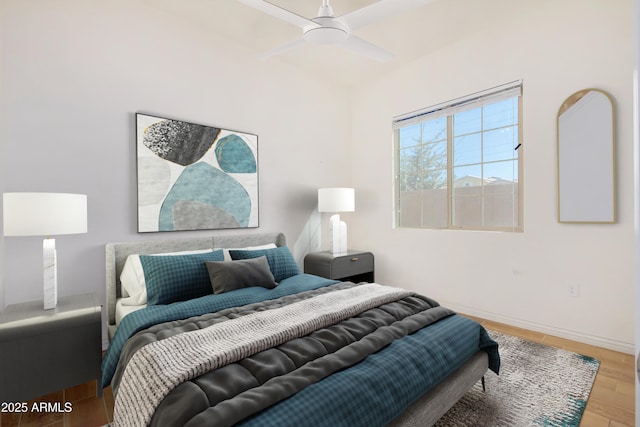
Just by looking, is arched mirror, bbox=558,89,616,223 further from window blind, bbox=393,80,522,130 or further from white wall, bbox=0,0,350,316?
white wall, bbox=0,0,350,316

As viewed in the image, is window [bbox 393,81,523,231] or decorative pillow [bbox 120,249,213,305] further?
window [bbox 393,81,523,231]

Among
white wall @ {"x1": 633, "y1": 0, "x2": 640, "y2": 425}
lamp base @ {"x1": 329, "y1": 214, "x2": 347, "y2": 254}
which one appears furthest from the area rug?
lamp base @ {"x1": 329, "y1": 214, "x2": 347, "y2": 254}

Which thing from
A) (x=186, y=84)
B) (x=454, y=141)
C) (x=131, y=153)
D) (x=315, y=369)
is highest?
(x=186, y=84)

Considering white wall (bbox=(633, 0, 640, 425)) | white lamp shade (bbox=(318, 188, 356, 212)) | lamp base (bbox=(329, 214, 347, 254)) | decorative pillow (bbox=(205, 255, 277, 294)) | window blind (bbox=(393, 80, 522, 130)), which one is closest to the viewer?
white wall (bbox=(633, 0, 640, 425))

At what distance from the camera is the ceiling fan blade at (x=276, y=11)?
1.89m

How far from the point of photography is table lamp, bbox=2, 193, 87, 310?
6.17 feet

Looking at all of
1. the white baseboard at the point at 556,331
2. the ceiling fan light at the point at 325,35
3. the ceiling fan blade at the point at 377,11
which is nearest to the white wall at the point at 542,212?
the white baseboard at the point at 556,331

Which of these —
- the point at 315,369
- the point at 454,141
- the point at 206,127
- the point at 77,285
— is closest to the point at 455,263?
the point at 454,141

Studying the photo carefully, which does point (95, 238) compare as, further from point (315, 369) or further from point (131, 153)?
point (315, 369)

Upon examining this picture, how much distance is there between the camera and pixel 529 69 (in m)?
2.99

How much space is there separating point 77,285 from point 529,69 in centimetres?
425

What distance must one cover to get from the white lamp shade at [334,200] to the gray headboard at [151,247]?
768mm

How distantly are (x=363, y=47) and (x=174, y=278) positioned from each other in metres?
2.19

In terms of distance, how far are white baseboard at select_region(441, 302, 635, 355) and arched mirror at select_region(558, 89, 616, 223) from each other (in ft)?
3.12
